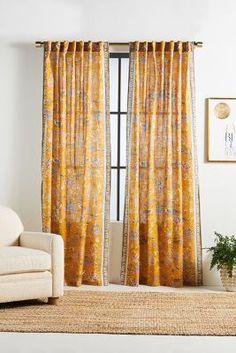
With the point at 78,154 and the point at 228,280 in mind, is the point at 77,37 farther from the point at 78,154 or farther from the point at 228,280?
the point at 228,280

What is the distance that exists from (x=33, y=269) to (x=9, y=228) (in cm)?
63

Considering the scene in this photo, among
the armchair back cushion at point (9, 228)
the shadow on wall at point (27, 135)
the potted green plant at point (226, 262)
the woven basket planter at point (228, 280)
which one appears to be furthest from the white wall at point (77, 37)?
the armchair back cushion at point (9, 228)

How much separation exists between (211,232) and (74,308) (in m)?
1.85

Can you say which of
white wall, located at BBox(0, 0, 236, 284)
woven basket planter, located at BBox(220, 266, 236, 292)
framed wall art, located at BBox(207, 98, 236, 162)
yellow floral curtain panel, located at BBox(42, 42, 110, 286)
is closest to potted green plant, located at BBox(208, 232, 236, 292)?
woven basket planter, located at BBox(220, 266, 236, 292)

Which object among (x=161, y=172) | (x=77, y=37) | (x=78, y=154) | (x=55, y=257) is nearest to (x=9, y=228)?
(x=55, y=257)

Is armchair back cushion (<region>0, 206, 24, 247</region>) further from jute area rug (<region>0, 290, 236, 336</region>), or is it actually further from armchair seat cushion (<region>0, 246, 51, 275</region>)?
jute area rug (<region>0, 290, 236, 336</region>)

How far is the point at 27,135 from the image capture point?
6.30m

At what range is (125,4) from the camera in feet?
20.7

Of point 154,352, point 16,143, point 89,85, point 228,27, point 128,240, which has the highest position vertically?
point 228,27

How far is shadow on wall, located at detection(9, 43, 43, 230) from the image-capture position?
247 inches

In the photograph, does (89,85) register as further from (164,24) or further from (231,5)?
(231,5)

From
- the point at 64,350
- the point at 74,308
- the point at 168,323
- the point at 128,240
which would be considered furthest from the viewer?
the point at 128,240

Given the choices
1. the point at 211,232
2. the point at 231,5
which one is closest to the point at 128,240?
the point at 211,232

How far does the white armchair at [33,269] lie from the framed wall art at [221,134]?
6.18 ft
